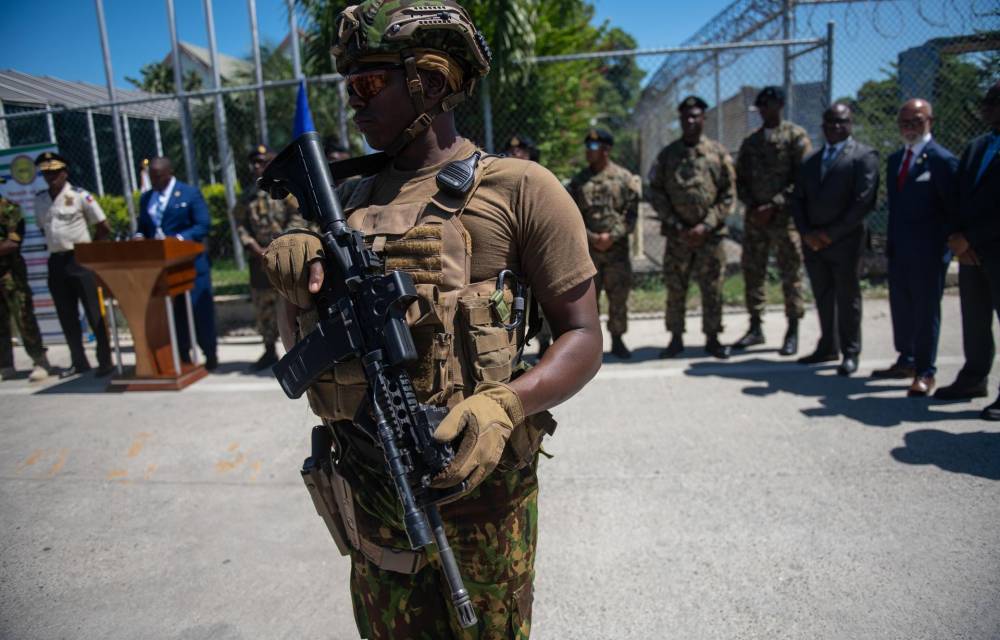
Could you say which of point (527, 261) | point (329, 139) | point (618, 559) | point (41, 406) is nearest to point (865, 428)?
point (618, 559)

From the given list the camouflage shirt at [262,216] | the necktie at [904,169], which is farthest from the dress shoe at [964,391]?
the camouflage shirt at [262,216]

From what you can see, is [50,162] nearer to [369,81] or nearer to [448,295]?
[369,81]

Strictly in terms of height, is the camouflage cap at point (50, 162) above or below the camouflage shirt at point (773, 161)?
above

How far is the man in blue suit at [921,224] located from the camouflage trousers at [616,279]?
2.04 meters

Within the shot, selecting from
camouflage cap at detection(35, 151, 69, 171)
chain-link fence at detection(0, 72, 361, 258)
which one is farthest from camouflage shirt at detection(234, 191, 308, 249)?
camouflage cap at detection(35, 151, 69, 171)

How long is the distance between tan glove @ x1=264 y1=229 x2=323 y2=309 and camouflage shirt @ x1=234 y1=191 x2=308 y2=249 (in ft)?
15.0

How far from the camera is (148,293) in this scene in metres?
5.40

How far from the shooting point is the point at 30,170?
6.56 m

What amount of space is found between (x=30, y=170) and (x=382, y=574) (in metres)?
7.03

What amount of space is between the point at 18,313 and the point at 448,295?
21.4ft

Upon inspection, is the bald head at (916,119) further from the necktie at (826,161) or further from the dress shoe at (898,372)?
the dress shoe at (898,372)

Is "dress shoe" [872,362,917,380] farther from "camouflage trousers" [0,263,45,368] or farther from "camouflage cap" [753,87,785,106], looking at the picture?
"camouflage trousers" [0,263,45,368]

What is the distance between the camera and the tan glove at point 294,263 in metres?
1.39

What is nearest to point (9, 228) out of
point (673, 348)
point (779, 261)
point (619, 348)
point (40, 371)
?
point (40, 371)
